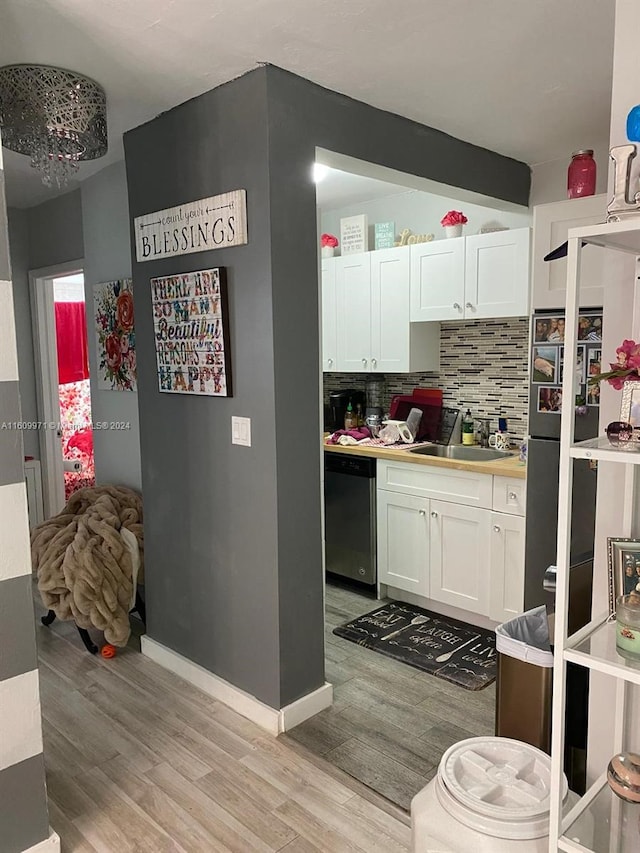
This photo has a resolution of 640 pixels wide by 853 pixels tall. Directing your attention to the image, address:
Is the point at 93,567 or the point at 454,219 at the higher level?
the point at 454,219

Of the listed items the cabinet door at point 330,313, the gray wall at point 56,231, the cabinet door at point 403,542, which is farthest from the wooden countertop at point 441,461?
the gray wall at point 56,231

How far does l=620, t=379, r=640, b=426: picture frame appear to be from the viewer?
4.46 feet

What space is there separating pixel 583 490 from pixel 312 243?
153cm

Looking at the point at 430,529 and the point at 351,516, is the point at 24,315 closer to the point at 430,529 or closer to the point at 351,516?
the point at 351,516

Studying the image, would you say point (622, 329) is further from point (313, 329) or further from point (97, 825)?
point (97, 825)

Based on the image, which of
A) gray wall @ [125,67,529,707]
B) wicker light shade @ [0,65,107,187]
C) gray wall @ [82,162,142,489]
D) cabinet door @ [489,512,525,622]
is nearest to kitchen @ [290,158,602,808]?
cabinet door @ [489,512,525,622]

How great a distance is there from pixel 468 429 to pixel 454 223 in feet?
3.86

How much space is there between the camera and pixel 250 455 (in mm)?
2525

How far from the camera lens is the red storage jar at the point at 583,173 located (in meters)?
2.47

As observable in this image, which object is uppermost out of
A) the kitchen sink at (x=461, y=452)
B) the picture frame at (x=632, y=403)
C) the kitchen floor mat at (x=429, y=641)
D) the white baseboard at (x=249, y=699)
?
the picture frame at (x=632, y=403)

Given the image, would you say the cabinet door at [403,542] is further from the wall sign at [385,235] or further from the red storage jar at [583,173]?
the red storage jar at [583,173]

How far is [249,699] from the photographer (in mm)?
2643

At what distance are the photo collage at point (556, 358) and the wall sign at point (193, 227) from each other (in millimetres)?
1398

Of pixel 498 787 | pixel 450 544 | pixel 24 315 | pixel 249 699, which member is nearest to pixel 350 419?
pixel 450 544
